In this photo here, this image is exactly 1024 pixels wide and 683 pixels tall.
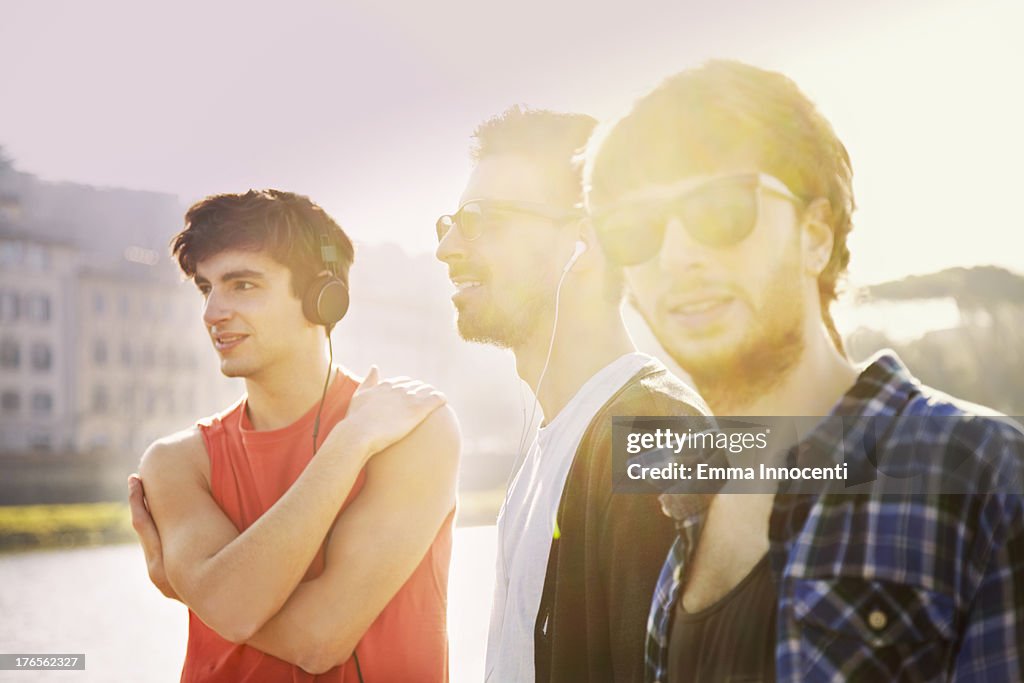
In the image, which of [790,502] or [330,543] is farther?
[330,543]

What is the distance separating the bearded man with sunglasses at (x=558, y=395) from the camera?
A: 7.52 feet

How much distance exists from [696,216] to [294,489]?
148cm

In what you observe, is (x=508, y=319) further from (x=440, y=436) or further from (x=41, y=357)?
(x=41, y=357)

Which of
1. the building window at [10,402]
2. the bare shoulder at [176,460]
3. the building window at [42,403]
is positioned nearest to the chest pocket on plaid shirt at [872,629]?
Result: the bare shoulder at [176,460]

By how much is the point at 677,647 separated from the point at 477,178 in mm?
1500

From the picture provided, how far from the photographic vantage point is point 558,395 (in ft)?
9.13

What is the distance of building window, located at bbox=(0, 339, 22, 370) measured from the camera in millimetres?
45250

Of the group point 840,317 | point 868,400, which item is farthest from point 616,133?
point 868,400

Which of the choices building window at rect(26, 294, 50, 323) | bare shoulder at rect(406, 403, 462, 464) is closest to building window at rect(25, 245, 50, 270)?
building window at rect(26, 294, 50, 323)

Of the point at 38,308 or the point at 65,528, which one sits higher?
the point at 38,308

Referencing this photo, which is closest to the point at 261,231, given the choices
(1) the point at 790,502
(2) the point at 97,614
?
(1) the point at 790,502

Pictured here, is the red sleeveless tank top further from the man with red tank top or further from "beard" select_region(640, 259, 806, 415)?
"beard" select_region(640, 259, 806, 415)

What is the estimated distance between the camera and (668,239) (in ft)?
6.83

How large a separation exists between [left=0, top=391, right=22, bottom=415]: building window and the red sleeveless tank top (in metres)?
47.2
